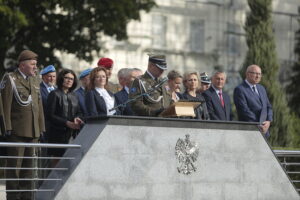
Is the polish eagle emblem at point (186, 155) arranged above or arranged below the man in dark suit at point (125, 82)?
below

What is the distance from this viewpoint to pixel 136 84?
532 inches

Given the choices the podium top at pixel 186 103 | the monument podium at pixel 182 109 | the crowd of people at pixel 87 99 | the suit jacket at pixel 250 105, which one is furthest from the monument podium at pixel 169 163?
the suit jacket at pixel 250 105

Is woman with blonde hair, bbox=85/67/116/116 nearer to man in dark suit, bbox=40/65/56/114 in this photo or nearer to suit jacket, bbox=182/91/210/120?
man in dark suit, bbox=40/65/56/114

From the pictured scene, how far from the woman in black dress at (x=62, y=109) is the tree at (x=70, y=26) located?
17.2 m

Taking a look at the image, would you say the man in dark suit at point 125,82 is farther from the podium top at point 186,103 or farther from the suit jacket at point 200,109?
the podium top at point 186,103

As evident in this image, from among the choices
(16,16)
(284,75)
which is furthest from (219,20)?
(16,16)

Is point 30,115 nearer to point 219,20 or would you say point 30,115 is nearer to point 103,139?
point 103,139

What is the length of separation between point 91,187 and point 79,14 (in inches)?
842

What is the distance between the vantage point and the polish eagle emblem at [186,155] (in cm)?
1315

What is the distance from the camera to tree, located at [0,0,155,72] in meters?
32.6

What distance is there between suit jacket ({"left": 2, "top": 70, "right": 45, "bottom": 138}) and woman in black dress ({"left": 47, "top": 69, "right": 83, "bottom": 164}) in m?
0.58

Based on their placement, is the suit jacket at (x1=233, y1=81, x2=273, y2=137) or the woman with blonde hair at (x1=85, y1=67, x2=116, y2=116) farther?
the suit jacket at (x1=233, y1=81, x2=273, y2=137)

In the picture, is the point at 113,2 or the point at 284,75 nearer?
the point at 113,2

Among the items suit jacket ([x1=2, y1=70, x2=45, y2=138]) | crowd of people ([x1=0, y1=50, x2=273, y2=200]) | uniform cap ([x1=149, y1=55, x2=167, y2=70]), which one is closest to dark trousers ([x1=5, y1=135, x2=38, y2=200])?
crowd of people ([x1=0, y1=50, x2=273, y2=200])
